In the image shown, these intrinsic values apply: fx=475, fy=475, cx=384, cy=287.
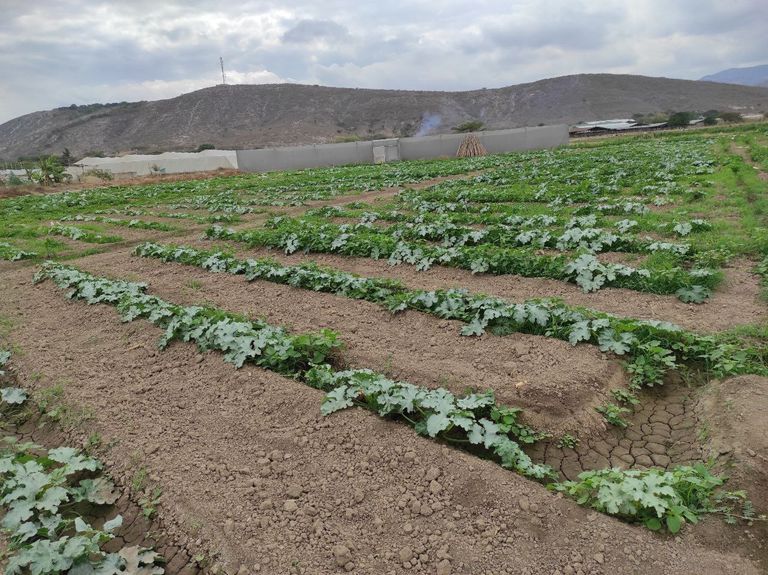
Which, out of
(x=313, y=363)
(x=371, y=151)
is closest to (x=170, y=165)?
(x=371, y=151)

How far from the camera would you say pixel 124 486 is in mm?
3947

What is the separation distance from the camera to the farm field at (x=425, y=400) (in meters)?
3.12

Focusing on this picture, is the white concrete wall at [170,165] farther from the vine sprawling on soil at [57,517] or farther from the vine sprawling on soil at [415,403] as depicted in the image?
the vine sprawling on soil at [57,517]

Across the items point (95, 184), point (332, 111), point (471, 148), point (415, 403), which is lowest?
point (415, 403)

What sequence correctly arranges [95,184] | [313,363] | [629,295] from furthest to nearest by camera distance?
1. [95,184]
2. [629,295]
3. [313,363]

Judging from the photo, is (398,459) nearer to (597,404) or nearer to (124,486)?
(597,404)

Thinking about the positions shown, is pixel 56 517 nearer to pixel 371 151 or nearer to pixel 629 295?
pixel 629 295

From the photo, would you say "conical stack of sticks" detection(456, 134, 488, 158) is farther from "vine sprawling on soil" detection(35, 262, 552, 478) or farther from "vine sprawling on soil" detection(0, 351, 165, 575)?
"vine sprawling on soil" detection(0, 351, 165, 575)

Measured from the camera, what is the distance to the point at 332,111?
10200 centimetres

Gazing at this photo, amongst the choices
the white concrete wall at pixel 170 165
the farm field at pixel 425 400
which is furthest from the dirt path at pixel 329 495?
the white concrete wall at pixel 170 165

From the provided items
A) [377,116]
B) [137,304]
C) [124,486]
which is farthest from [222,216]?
[377,116]

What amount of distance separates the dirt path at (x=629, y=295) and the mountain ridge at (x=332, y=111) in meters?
82.2

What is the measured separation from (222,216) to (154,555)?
590 inches

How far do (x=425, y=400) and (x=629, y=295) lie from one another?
4.23 m
